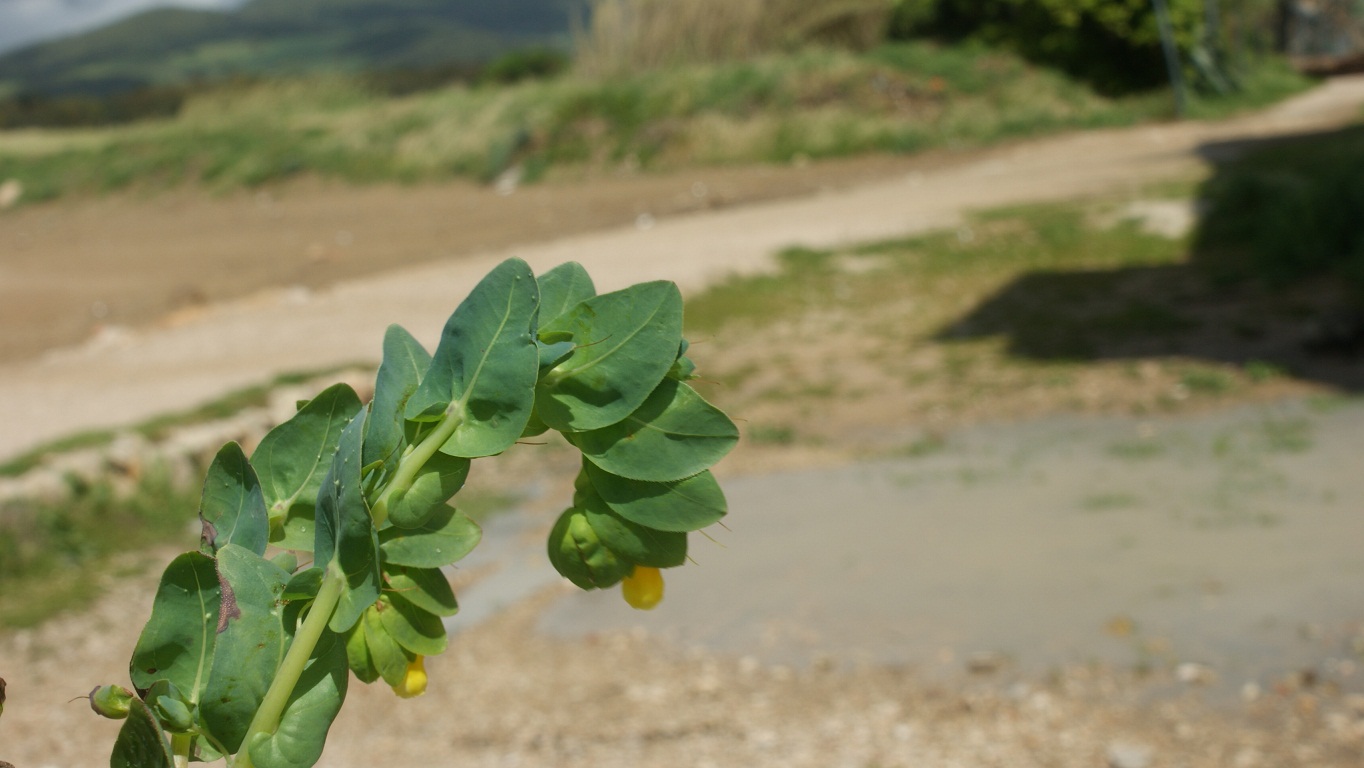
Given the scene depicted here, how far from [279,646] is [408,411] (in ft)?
0.36

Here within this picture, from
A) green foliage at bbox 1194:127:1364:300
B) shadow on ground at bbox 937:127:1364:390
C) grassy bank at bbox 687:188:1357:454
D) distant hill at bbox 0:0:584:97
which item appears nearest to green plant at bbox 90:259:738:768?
grassy bank at bbox 687:188:1357:454

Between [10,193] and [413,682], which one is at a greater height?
[413,682]

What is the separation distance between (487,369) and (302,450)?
13cm

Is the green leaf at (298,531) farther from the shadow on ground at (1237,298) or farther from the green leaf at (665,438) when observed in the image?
the shadow on ground at (1237,298)

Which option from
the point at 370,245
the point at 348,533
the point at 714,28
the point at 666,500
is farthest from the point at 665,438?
the point at 714,28

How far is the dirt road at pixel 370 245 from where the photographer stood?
7.39m

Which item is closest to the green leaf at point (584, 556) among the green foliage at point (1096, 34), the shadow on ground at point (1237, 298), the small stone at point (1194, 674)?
the small stone at point (1194, 674)

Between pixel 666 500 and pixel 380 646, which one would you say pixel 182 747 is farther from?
pixel 666 500

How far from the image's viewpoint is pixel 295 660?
489 mm

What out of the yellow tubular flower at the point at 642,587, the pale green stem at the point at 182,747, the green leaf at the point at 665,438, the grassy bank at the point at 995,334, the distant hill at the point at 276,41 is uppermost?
the green leaf at the point at 665,438

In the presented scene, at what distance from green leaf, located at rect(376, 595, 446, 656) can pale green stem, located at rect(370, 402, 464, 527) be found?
8 centimetres

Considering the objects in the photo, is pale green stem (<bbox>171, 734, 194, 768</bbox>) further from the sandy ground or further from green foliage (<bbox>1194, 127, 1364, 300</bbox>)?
green foliage (<bbox>1194, 127, 1364, 300</bbox>)

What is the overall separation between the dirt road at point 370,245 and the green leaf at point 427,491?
19.4ft

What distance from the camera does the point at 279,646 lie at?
1.65 ft
